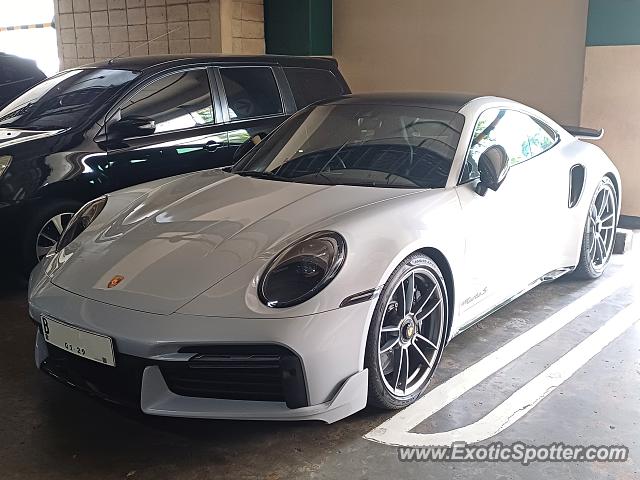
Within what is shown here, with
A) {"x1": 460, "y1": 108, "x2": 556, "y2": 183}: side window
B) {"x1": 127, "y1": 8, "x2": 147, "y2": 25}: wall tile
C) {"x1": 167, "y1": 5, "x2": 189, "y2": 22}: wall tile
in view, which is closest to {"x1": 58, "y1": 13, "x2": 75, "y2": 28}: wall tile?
{"x1": 127, "y1": 8, "x2": 147, "y2": 25}: wall tile

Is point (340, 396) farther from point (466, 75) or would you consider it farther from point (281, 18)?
point (281, 18)

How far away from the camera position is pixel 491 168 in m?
3.06

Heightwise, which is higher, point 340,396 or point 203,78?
point 203,78

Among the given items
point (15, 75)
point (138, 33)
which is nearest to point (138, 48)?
point (138, 33)

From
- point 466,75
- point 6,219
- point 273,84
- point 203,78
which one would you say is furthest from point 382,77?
point 6,219

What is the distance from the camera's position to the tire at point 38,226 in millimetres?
4035

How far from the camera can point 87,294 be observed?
98.7 inches

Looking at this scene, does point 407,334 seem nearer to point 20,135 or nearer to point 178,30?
point 20,135

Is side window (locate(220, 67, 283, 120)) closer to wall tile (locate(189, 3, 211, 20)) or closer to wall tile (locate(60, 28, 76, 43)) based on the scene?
wall tile (locate(189, 3, 211, 20))

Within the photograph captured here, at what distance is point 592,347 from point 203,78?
9.62 ft

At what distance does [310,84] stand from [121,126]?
5.22 feet

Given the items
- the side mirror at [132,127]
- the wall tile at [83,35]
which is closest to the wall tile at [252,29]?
the wall tile at [83,35]

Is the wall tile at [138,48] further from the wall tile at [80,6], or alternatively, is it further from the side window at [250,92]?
the side window at [250,92]

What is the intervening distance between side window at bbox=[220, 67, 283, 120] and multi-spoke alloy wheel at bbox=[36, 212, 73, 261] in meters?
1.32
